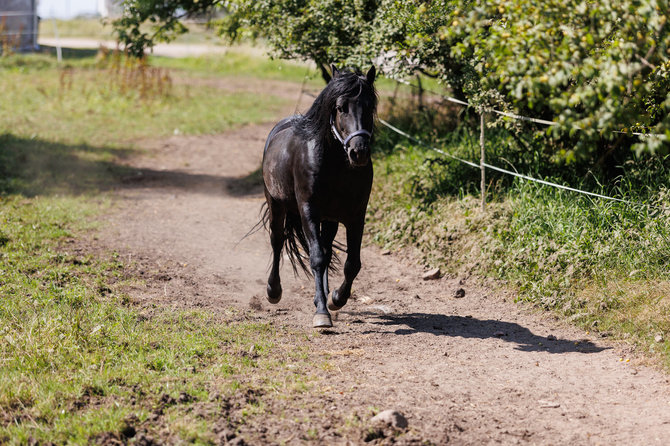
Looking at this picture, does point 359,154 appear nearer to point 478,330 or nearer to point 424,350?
point 424,350

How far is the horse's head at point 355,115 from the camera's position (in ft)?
17.0

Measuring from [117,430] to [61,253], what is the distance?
4.12 m

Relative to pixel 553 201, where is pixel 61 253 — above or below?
below

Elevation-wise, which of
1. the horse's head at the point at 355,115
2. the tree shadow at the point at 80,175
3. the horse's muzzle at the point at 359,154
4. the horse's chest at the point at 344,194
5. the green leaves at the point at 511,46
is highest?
the green leaves at the point at 511,46

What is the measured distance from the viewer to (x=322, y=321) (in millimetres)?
5656

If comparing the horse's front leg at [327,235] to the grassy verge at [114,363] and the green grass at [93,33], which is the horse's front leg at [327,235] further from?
the green grass at [93,33]

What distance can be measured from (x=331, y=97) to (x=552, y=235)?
108 inches

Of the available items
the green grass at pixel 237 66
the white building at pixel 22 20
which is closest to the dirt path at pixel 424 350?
the green grass at pixel 237 66

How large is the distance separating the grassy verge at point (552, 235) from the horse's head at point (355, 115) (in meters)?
2.35

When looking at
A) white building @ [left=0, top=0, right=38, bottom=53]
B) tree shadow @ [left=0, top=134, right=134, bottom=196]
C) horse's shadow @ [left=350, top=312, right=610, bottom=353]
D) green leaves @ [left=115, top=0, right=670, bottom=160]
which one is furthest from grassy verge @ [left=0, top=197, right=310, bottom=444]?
white building @ [left=0, top=0, right=38, bottom=53]

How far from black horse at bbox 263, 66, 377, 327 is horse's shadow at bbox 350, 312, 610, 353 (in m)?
0.57

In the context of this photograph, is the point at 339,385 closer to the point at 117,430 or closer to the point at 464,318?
the point at 117,430

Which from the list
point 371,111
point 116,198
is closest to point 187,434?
point 371,111

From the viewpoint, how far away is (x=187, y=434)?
12.0ft
